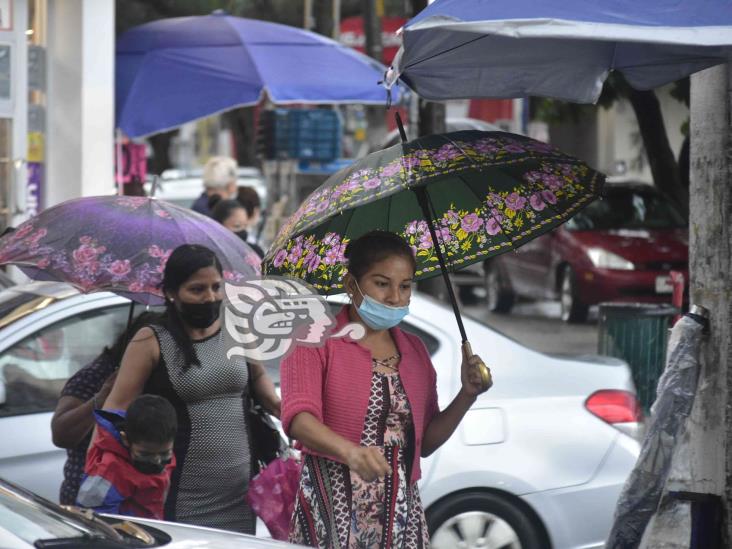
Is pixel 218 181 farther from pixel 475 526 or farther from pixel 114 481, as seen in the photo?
pixel 114 481

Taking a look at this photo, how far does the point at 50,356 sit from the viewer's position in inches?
251

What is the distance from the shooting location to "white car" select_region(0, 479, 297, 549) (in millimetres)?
3580

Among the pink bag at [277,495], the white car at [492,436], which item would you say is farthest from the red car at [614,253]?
the pink bag at [277,495]

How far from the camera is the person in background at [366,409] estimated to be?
4.02 metres

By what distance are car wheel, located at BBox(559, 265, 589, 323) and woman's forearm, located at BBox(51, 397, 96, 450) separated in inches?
502

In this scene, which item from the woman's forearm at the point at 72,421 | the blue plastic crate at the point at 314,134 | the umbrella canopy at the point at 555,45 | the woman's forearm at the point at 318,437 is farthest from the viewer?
the blue plastic crate at the point at 314,134

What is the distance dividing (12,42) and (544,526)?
21.2 ft

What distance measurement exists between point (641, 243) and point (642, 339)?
23.0 feet

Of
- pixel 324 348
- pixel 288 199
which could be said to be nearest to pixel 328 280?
pixel 324 348

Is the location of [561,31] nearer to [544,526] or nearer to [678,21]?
[678,21]

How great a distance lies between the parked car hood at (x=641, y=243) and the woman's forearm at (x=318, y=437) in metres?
13.1

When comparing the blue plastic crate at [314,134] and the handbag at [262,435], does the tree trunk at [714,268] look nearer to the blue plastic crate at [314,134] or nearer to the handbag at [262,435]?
the handbag at [262,435]

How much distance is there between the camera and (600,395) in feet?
21.9

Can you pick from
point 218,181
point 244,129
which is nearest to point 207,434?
point 218,181
